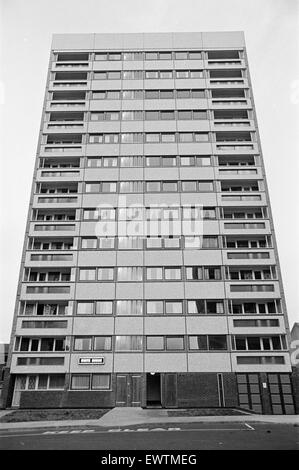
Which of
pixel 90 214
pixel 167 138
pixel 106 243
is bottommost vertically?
pixel 106 243

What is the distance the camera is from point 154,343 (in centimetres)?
3747

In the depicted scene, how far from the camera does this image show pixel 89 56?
2147 inches

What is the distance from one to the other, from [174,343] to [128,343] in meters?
5.01

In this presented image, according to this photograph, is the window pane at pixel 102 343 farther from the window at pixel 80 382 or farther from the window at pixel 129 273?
the window at pixel 129 273

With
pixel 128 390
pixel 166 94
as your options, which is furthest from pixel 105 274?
pixel 166 94

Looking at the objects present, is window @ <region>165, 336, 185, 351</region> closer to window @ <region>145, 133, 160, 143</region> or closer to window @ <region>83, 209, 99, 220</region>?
window @ <region>83, 209, 99, 220</region>

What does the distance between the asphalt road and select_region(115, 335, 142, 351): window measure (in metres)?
14.7

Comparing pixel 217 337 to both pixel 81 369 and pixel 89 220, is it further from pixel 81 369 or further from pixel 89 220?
pixel 89 220

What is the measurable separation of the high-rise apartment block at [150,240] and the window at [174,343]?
0.36ft

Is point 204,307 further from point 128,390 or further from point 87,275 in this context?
point 87,275

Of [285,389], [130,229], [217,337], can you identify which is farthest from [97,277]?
[285,389]

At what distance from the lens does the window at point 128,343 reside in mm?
37250

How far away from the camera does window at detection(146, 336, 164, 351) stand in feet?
122

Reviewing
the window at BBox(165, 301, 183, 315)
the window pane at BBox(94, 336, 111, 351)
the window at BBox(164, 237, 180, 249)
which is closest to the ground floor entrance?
the window pane at BBox(94, 336, 111, 351)
